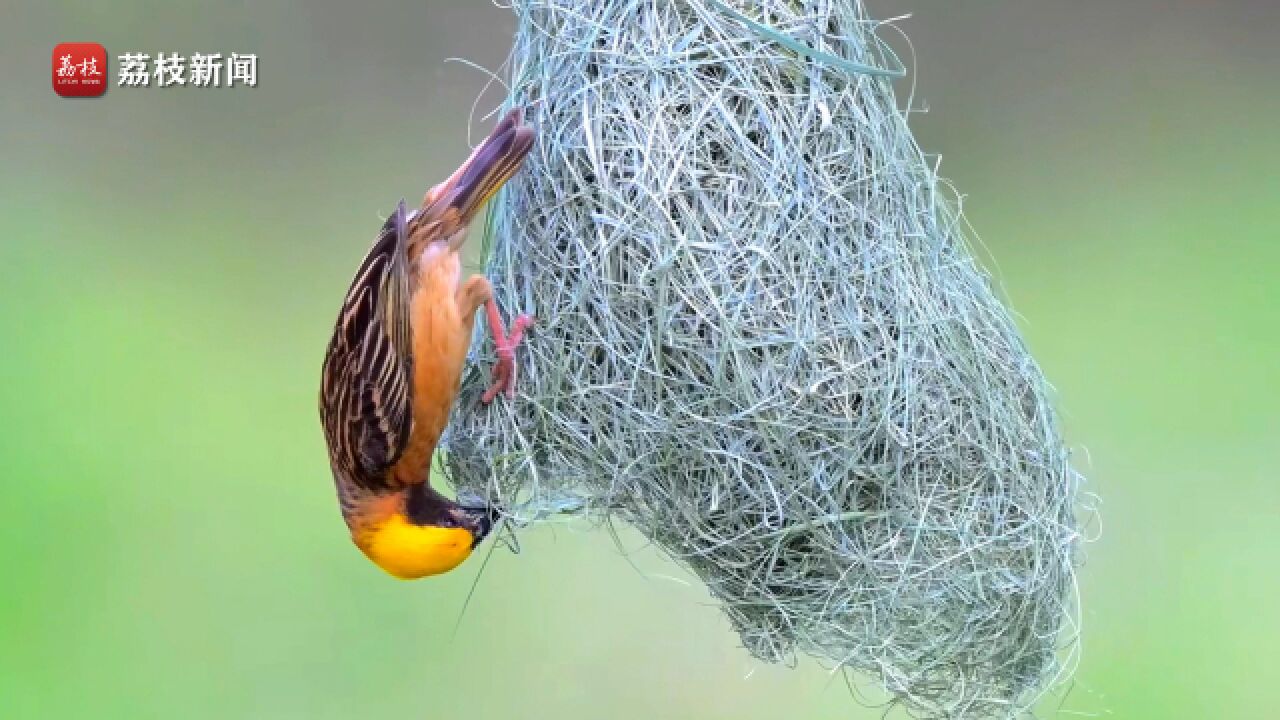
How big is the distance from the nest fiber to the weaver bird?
4 centimetres

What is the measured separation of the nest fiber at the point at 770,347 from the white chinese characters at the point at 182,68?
70cm

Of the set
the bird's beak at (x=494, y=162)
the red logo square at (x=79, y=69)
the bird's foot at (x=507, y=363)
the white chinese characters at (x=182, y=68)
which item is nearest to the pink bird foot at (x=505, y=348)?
the bird's foot at (x=507, y=363)

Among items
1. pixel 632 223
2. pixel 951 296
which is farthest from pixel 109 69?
pixel 951 296

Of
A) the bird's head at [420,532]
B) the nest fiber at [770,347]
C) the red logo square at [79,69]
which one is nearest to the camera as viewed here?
the nest fiber at [770,347]

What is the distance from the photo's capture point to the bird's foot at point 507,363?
0.96m

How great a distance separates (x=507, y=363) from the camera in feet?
3.17

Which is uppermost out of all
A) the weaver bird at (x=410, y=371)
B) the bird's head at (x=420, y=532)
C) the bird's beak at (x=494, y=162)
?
the bird's beak at (x=494, y=162)

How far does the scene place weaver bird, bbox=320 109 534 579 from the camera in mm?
985

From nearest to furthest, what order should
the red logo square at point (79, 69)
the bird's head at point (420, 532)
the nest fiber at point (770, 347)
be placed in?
the nest fiber at point (770, 347) → the bird's head at point (420, 532) → the red logo square at point (79, 69)

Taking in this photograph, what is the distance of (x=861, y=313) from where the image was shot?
0.91 m

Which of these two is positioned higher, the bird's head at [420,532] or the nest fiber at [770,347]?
the nest fiber at [770,347]

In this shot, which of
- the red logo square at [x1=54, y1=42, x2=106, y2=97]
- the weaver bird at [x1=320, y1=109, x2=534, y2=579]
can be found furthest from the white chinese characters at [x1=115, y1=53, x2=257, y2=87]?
the weaver bird at [x1=320, y1=109, x2=534, y2=579]

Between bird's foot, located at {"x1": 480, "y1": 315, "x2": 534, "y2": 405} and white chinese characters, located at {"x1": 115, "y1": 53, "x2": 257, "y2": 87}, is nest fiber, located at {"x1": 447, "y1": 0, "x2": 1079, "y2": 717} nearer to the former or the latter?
bird's foot, located at {"x1": 480, "y1": 315, "x2": 534, "y2": 405}

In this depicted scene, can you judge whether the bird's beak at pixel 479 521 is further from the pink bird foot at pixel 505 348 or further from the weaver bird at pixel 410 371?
the pink bird foot at pixel 505 348
